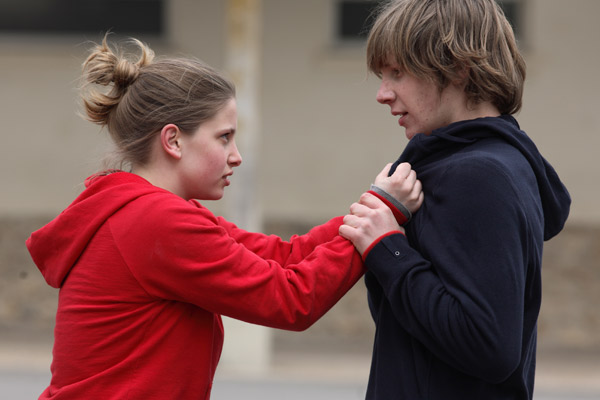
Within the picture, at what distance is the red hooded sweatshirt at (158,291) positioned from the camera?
196 centimetres

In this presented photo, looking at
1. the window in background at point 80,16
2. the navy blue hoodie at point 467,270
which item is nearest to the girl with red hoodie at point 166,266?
the navy blue hoodie at point 467,270

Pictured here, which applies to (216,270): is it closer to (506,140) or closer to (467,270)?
(467,270)

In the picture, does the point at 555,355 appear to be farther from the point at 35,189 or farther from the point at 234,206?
the point at 35,189

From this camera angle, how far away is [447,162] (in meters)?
1.90

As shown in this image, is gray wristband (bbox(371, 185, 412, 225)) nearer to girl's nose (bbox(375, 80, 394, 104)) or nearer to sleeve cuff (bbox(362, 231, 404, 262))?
sleeve cuff (bbox(362, 231, 404, 262))

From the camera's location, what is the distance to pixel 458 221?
181cm

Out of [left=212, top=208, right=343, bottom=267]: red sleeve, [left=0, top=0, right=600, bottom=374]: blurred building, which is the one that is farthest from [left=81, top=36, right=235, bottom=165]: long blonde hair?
[left=0, top=0, right=600, bottom=374]: blurred building

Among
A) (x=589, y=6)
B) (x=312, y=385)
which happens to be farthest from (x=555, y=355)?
(x=589, y=6)

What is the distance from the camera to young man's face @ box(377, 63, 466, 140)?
198 cm

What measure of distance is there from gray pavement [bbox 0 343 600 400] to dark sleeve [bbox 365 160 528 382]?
4.52 m

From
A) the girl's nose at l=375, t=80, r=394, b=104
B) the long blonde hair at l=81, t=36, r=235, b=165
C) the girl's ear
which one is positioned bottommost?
the girl's ear

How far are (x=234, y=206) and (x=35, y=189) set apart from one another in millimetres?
2453

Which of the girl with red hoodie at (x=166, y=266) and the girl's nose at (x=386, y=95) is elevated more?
the girl's nose at (x=386, y=95)

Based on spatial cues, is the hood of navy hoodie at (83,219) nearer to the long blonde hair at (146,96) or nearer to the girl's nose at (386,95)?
the long blonde hair at (146,96)
